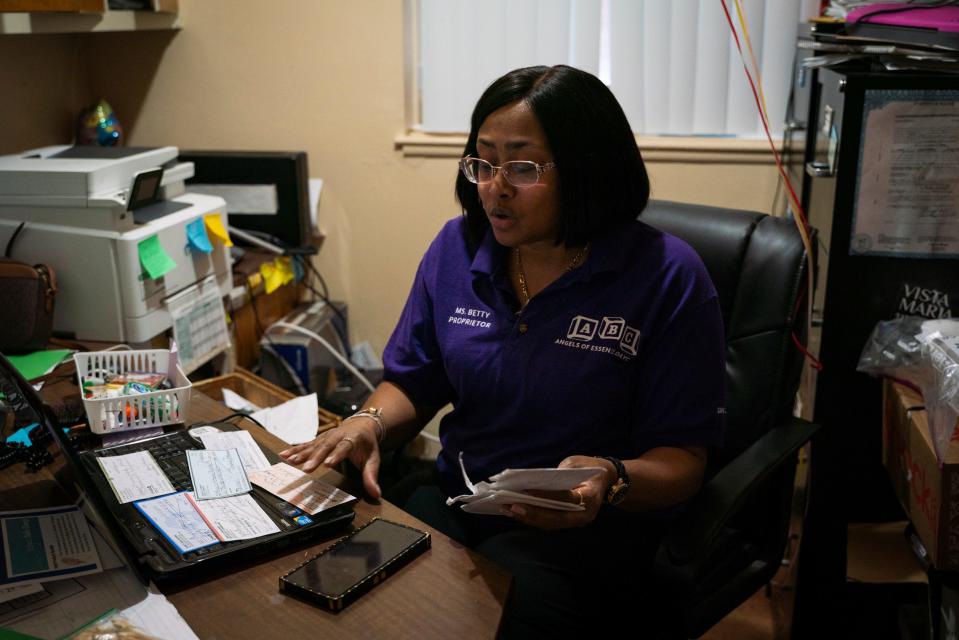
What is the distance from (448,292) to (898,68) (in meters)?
0.91

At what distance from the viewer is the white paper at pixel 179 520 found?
1069 mm

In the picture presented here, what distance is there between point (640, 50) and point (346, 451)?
5.30ft

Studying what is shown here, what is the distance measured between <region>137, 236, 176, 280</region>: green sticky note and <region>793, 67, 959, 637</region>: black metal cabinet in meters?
1.33

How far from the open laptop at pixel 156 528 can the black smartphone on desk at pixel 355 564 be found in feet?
0.15

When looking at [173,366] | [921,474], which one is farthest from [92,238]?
[921,474]

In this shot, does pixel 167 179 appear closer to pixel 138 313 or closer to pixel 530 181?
pixel 138 313

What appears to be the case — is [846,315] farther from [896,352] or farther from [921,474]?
[921,474]

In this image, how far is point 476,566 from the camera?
1067 mm

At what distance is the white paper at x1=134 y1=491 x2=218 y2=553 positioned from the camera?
1069 millimetres

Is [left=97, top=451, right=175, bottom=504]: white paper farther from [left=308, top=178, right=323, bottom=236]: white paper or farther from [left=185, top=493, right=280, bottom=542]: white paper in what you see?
[left=308, top=178, right=323, bottom=236]: white paper

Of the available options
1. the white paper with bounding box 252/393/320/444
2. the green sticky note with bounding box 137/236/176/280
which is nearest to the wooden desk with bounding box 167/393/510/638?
the white paper with bounding box 252/393/320/444

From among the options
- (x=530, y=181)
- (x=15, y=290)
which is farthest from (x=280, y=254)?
(x=530, y=181)

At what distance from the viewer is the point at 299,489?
Result: 1208 mm

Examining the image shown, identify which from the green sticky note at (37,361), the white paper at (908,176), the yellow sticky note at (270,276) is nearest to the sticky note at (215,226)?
the yellow sticky note at (270,276)
